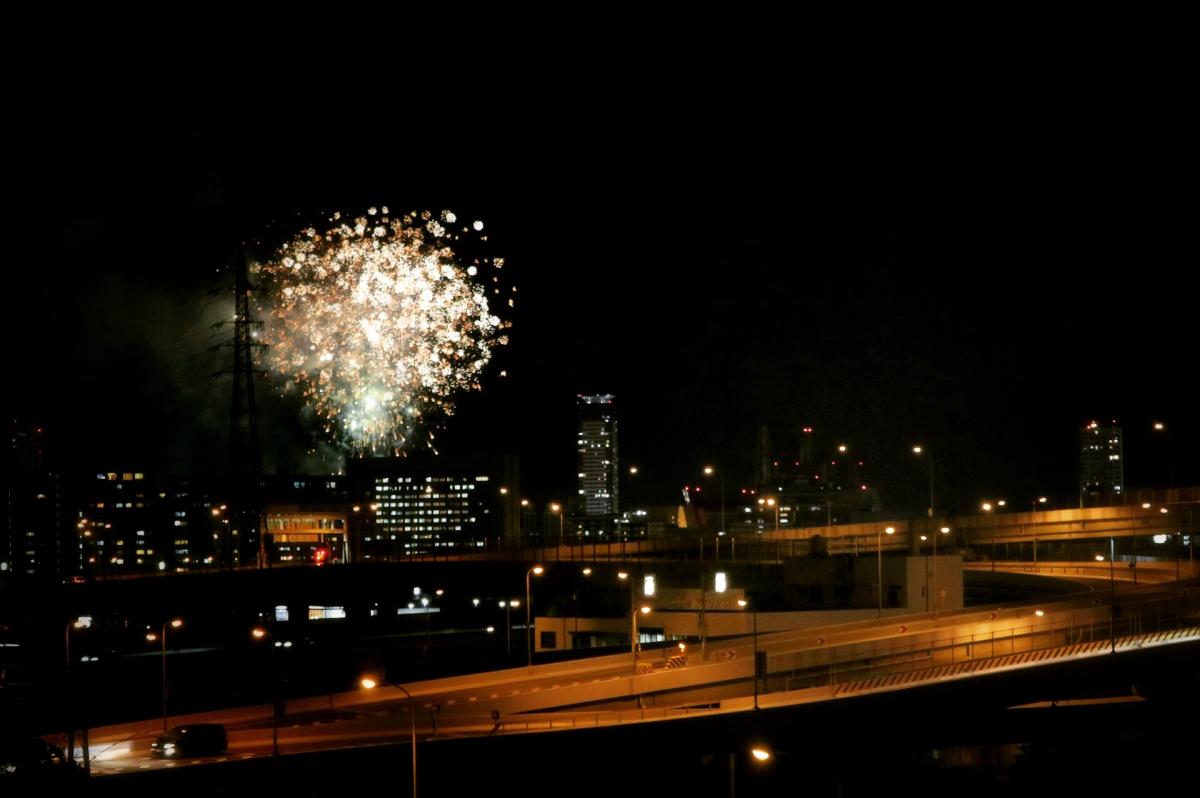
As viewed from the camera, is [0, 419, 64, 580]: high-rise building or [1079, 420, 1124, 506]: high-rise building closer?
[0, 419, 64, 580]: high-rise building

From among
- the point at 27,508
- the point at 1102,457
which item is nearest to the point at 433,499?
the point at 27,508

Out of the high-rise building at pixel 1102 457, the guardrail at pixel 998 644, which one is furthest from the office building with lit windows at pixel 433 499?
the guardrail at pixel 998 644

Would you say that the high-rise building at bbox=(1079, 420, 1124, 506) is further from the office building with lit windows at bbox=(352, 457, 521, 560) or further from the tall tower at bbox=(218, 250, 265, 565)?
the tall tower at bbox=(218, 250, 265, 565)

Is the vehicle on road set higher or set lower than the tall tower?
lower

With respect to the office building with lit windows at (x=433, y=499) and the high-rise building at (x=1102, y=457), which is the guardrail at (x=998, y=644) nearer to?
the office building with lit windows at (x=433, y=499)

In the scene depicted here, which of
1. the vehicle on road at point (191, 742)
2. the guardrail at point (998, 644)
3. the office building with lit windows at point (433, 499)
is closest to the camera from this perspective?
the vehicle on road at point (191, 742)

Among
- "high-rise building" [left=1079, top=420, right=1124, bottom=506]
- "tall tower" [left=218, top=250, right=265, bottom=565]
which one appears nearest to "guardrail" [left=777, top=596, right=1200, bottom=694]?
"tall tower" [left=218, top=250, right=265, bottom=565]

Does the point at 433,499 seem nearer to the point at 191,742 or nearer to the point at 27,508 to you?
the point at 27,508

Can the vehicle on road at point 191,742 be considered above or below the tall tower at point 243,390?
below

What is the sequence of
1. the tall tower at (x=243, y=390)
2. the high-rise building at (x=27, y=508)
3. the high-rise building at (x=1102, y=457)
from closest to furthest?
the tall tower at (x=243, y=390) < the high-rise building at (x=27, y=508) < the high-rise building at (x=1102, y=457)

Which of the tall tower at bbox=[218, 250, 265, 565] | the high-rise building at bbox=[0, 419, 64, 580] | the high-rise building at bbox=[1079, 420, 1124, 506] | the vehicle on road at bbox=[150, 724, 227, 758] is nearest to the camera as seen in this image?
the vehicle on road at bbox=[150, 724, 227, 758]

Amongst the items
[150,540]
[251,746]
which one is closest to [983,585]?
[251,746]

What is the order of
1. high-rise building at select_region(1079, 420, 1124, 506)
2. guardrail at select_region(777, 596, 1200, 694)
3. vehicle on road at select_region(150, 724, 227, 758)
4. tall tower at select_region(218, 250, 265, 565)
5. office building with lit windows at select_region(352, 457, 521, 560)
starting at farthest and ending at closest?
high-rise building at select_region(1079, 420, 1124, 506)
office building with lit windows at select_region(352, 457, 521, 560)
tall tower at select_region(218, 250, 265, 565)
guardrail at select_region(777, 596, 1200, 694)
vehicle on road at select_region(150, 724, 227, 758)
